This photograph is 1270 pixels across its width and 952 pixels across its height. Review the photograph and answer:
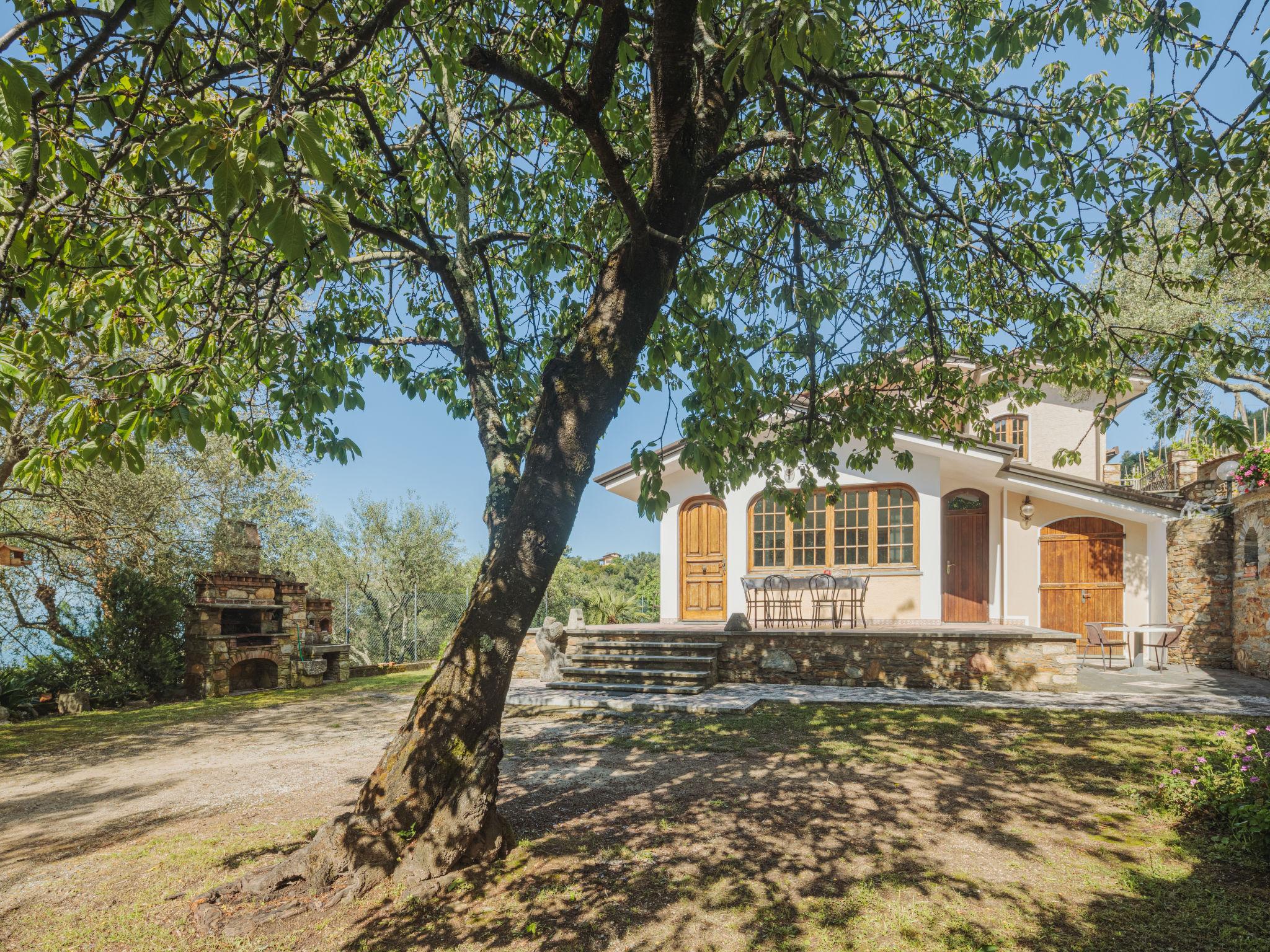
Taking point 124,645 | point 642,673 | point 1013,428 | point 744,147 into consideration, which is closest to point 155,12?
point 744,147

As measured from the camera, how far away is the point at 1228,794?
4.38 m

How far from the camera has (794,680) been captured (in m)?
10.8

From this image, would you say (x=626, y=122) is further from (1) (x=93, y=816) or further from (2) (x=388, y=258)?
(1) (x=93, y=816)

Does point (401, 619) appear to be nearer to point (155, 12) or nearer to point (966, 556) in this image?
point (966, 556)

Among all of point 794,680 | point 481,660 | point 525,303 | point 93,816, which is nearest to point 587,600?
point 794,680

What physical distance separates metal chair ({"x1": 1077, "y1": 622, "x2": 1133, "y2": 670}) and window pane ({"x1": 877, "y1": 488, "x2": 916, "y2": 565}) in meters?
3.41

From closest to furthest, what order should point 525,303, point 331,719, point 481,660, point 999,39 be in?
1. point 481,660
2. point 999,39
3. point 525,303
4. point 331,719

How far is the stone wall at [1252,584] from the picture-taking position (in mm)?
10828

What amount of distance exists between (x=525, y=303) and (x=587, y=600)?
12.1 meters

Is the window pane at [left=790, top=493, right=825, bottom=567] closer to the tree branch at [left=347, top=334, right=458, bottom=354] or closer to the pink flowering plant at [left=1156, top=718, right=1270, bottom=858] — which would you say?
the pink flowering plant at [left=1156, top=718, right=1270, bottom=858]

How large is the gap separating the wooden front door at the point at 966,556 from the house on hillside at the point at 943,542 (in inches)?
0.9

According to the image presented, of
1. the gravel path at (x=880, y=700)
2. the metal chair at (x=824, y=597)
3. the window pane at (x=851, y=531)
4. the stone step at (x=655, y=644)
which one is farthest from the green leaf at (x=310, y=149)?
the window pane at (x=851, y=531)

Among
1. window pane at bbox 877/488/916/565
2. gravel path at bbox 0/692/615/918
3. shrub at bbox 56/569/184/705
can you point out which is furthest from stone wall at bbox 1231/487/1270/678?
shrub at bbox 56/569/184/705

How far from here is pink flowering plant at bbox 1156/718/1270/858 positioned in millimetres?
3955
